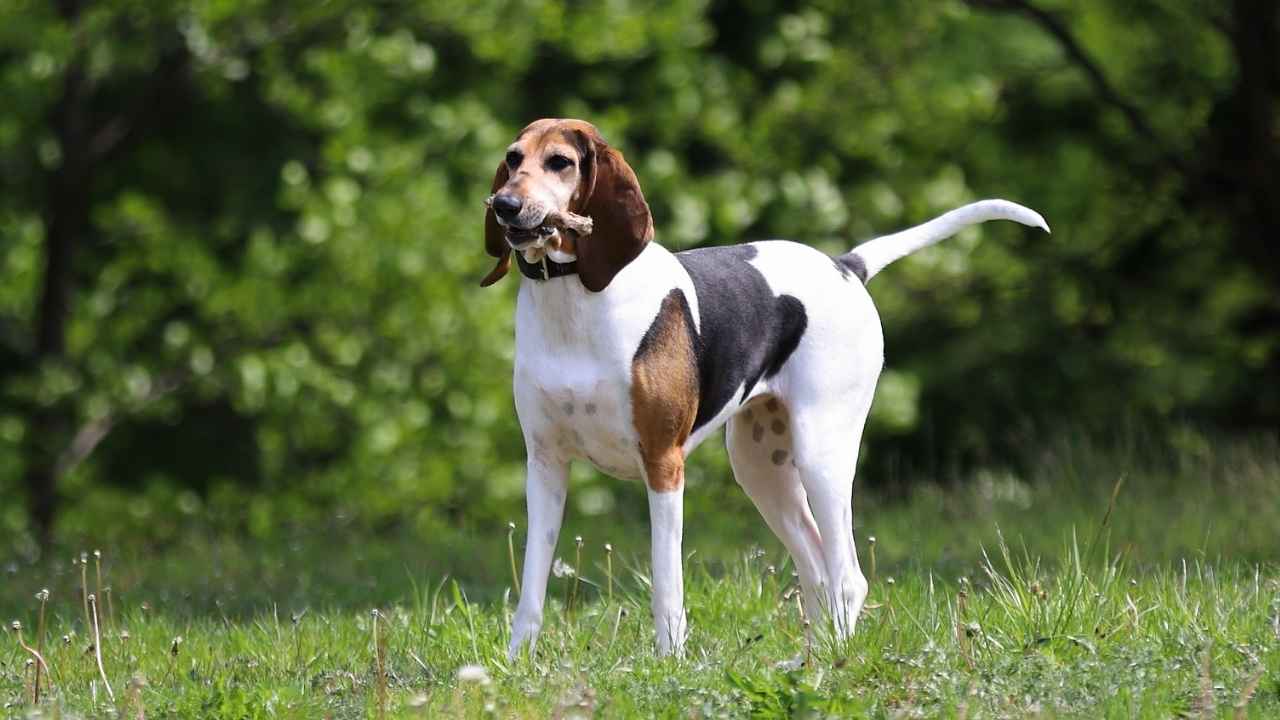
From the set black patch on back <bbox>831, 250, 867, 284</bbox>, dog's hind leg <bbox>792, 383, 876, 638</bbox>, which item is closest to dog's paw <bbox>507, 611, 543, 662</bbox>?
dog's hind leg <bbox>792, 383, 876, 638</bbox>

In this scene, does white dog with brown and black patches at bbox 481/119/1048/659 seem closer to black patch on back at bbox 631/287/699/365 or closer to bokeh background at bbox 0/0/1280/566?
black patch on back at bbox 631/287/699/365

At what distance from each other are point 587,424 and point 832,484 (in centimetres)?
92

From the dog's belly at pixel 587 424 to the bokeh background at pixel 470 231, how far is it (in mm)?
6165

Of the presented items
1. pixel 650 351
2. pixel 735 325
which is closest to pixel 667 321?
pixel 650 351

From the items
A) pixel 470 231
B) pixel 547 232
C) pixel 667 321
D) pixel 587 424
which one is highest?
pixel 547 232

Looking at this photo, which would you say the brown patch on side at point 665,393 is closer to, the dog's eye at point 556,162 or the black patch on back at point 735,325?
the black patch on back at point 735,325

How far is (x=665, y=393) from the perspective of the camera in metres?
4.77

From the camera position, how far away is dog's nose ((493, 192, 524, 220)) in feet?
14.4

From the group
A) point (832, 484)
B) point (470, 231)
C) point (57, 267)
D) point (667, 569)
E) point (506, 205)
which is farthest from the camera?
point (470, 231)

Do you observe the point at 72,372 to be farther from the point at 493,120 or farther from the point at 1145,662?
the point at 1145,662

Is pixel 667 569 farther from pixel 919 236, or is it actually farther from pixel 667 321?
pixel 919 236

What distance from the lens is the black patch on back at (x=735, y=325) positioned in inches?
196

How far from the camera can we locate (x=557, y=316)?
4750 mm

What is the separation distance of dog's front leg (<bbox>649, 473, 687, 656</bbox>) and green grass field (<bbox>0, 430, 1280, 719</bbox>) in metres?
0.08
